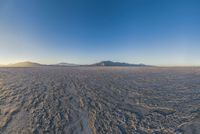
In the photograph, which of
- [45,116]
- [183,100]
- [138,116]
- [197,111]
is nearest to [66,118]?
[45,116]

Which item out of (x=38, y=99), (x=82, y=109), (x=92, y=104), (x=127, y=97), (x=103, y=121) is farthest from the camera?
(x=127, y=97)

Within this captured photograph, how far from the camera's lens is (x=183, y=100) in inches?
398

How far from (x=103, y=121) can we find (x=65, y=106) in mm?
3099

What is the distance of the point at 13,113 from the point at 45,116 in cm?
199

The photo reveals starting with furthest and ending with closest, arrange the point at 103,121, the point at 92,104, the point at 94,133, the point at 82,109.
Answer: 1. the point at 92,104
2. the point at 82,109
3. the point at 103,121
4. the point at 94,133

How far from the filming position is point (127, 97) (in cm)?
1124

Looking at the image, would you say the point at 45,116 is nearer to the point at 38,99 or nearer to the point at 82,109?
the point at 82,109

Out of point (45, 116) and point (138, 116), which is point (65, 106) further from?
Answer: point (138, 116)

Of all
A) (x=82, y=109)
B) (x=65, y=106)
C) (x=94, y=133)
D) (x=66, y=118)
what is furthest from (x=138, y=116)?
(x=65, y=106)

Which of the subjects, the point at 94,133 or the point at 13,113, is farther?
the point at 13,113

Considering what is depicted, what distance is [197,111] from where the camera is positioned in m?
8.03

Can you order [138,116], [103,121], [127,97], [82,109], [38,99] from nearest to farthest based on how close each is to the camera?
[103,121], [138,116], [82,109], [38,99], [127,97]

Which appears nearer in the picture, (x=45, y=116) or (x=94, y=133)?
(x=94, y=133)

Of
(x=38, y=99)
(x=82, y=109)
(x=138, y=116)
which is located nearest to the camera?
(x=138, y=116)
